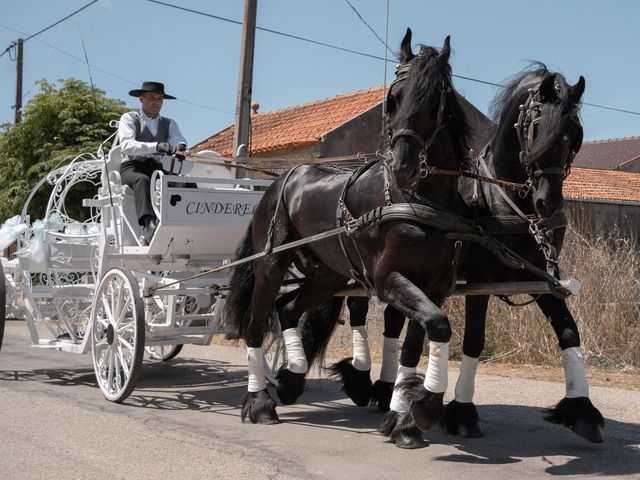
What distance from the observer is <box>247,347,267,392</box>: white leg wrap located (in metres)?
6.44

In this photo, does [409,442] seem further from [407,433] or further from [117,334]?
[117,334]

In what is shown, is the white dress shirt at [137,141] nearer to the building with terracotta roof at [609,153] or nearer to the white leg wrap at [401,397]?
the white leg wrap at [401,397]

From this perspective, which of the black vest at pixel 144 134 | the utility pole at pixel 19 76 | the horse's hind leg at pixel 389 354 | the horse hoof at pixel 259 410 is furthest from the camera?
the utility pole at pixel 19 76

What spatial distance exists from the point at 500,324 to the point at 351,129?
982 centimetres

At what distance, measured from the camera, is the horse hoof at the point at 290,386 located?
6.65 meters

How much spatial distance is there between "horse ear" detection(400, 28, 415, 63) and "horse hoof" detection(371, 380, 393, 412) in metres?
2.78

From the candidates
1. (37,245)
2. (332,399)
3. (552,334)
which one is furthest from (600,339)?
(37,245)

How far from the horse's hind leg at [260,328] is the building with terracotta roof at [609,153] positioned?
119 ft

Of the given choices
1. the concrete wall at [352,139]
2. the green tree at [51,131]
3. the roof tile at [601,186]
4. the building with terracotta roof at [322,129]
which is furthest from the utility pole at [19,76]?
the roof tile at [601,186]

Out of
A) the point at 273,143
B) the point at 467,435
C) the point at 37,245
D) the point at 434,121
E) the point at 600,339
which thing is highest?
the point at 273,143

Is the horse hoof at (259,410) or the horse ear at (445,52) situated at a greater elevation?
the horse ear at (445,52)

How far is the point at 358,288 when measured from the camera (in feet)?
21.3

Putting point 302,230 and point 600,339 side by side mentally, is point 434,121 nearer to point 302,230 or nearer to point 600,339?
point 302,230

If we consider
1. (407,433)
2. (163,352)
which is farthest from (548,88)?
(163,352)
